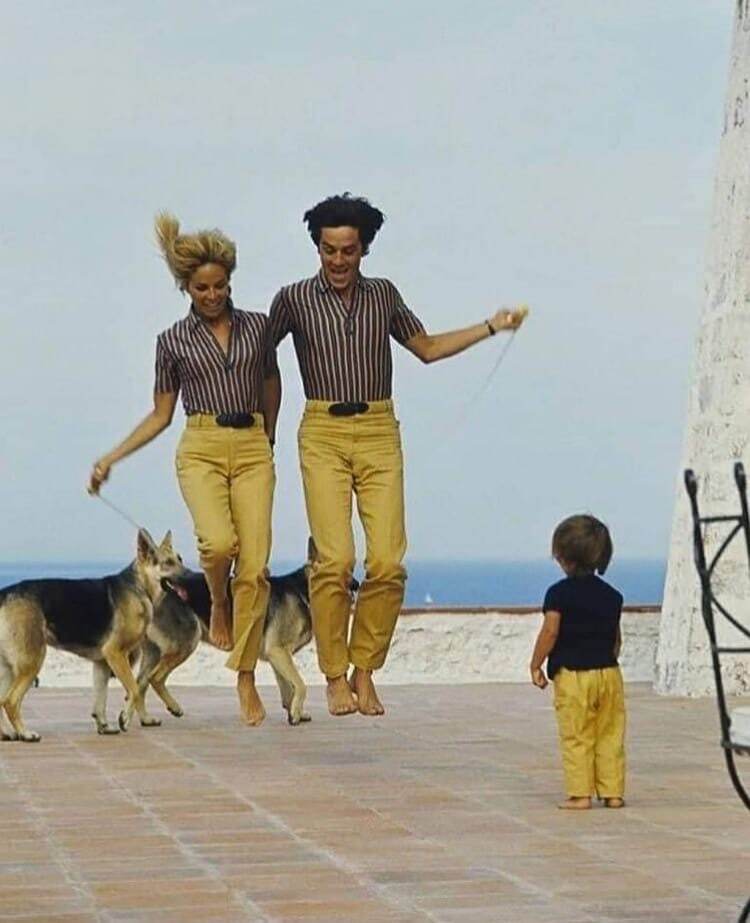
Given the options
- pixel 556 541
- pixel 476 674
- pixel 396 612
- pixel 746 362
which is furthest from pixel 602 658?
pixel 476 674

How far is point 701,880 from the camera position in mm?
5977

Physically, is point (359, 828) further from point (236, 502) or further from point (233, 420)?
point (233, 420)

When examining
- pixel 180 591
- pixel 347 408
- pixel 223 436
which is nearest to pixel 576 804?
pixel 347 408

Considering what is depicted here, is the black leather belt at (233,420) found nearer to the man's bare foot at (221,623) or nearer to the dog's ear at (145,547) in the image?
the man's bare foot at (221,623)

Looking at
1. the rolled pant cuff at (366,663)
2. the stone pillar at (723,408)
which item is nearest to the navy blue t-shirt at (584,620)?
the rolled pant cuff at (366,663)

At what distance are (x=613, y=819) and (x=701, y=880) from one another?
1.36m

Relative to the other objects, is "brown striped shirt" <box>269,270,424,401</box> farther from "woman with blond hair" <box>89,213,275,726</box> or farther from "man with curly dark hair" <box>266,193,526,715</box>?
"woman with blond hair" <box>89,213,275,726</box>

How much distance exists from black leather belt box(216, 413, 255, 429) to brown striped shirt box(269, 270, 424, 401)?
28cm

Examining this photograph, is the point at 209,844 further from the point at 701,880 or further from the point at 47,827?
the point at 701,880

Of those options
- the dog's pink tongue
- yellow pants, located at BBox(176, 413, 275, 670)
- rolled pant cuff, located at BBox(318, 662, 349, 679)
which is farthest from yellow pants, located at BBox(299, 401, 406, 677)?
the dog's pink tongue

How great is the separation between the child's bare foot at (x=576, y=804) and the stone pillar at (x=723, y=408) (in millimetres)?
4521

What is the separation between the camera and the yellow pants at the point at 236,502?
8.55 meters

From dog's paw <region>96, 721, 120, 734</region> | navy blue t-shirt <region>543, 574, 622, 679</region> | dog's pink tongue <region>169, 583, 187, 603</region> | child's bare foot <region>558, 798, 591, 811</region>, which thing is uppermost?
navy blue t-shirt <region>543, 574, 622, 679</region>

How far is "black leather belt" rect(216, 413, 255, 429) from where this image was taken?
862 centimetres
